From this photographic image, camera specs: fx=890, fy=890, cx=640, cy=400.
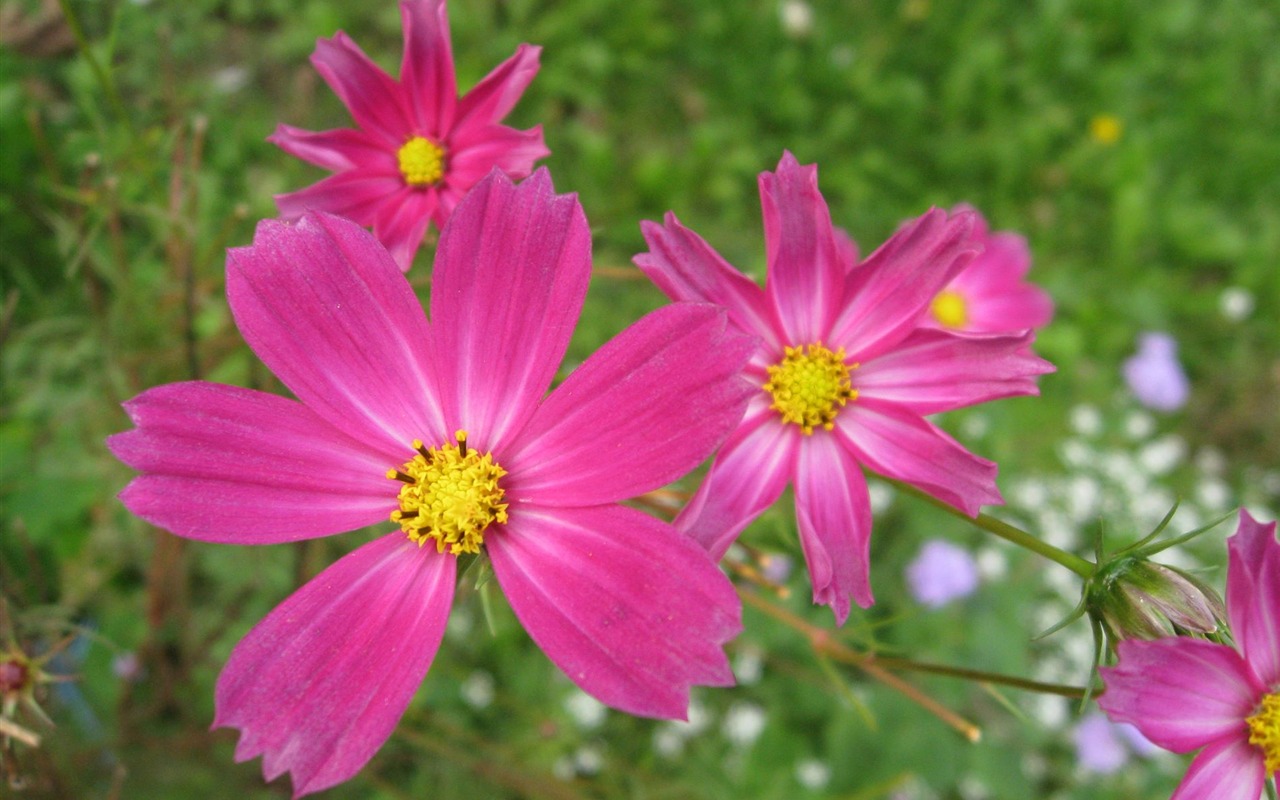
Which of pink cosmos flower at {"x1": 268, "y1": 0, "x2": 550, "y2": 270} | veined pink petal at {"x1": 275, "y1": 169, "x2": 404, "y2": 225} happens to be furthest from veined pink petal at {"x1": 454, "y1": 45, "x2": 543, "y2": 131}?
veined pink petal at {"x1": 275, "y1": 169, "x2": 404, "y2": 225}

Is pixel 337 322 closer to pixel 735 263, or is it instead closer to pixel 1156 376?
pixel 735 263

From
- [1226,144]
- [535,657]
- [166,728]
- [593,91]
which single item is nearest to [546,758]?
[535,657]

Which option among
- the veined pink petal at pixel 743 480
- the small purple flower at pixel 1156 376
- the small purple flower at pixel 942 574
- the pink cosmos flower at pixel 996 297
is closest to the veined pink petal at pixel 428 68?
the veined pink petal at pixel 743 480

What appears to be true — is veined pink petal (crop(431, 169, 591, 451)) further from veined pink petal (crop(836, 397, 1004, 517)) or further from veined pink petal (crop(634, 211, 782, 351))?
veined pink petal (crop(836, 397, 1004, 517))

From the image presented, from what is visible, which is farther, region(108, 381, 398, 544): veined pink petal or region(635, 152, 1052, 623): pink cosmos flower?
Answer: region(635, 152, 1052, 623): pink cosmos flower

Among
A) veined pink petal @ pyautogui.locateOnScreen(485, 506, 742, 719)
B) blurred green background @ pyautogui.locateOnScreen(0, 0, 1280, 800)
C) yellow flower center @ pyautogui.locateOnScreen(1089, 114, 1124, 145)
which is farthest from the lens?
yellow flower center @ pyautogui.locateOnScreen(1089, 114, 1124, 145)

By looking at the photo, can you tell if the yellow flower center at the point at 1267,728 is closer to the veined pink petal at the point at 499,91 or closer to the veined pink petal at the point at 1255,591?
the veined pink petal at the point at 1255,591
